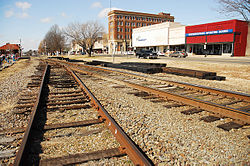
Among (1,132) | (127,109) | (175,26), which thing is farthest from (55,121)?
(175,26)

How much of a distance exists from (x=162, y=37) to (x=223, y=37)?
74.9 feet

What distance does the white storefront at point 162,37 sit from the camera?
60053 millimetres

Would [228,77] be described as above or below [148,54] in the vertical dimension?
below

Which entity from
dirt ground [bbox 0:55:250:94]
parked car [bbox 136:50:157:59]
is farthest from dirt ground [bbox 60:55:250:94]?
parked car [bbox 136:50:157:59]

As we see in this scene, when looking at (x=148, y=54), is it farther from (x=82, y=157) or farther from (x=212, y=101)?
(x=82, y=157)

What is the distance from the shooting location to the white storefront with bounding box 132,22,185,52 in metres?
60.1

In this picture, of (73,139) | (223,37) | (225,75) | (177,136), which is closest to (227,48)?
(223,37)

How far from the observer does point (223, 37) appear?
1853 inches

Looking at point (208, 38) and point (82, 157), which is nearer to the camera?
point (82, 157)

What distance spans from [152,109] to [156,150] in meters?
2.35

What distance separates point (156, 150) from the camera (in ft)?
11.0

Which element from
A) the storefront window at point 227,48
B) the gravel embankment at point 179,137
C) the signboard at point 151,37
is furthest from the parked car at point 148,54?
the gravel embankment at point 179,137

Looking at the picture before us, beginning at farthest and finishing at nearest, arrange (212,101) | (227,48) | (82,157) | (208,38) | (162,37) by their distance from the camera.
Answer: (162,37) → (208,38) → (227,48) → (212,101) → (82,157)

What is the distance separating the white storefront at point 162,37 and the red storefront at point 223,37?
5.96 metres
